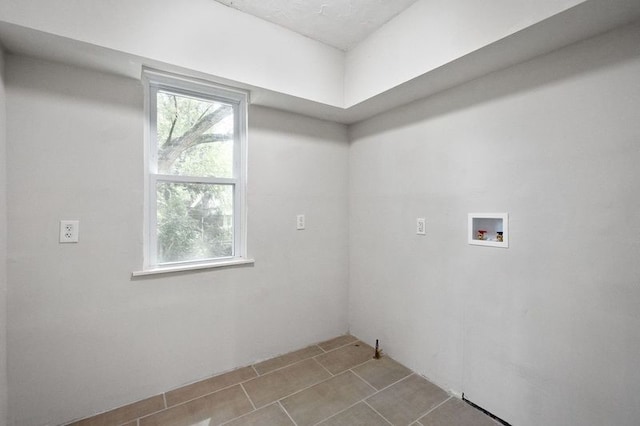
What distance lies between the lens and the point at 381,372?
7.07ft

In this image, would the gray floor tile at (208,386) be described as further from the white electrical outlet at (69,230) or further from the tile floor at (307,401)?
the white electrical outlet at (69,230)

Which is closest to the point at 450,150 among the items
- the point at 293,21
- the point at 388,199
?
the point at 388,199

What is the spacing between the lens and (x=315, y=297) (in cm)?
259

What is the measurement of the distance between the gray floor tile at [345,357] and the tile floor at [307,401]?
14 millimetres

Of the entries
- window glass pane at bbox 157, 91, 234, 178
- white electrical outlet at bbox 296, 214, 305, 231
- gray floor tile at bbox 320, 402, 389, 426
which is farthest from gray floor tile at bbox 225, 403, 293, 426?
window glass pane at bbox 157, 91, 234, 178

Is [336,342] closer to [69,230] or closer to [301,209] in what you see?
[301,209]

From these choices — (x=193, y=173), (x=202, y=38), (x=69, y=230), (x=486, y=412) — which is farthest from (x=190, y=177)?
(x=486, y=412)

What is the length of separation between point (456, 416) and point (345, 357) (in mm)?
903

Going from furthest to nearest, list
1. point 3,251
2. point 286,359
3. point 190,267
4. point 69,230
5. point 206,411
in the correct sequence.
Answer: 1. point 286,359
2. point 190,267
3. point 206,411
4. point 69,230
5. point 3,251

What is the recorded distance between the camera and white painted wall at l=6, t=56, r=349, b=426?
154 cm

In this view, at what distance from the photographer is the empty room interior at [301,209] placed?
135cm

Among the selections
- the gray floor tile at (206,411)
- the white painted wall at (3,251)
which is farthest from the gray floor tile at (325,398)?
the white painted wall at (3,251)

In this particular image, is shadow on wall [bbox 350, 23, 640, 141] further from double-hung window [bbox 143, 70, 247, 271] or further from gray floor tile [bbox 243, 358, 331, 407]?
gray floor tile [bbox 243, 358, 331, 407]

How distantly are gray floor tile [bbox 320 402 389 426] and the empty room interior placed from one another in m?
0.03
